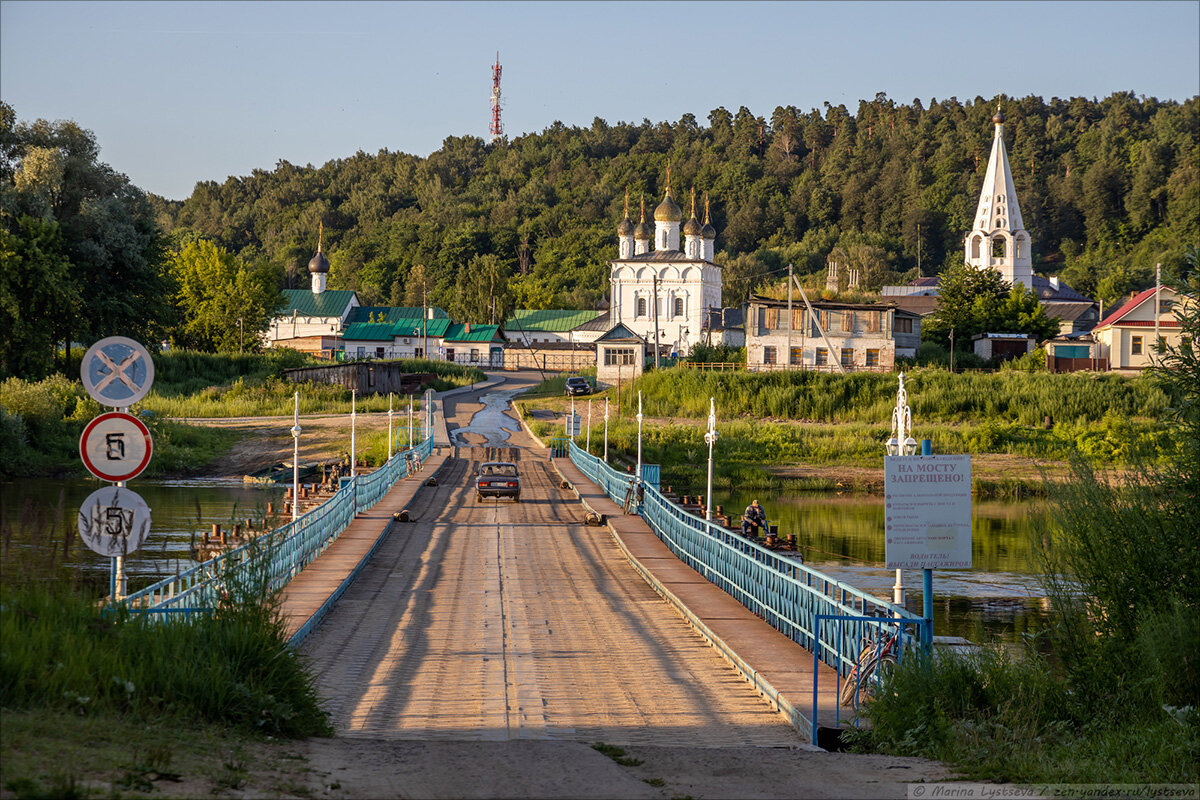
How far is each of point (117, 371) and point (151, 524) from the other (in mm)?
8311

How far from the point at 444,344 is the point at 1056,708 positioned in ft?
353

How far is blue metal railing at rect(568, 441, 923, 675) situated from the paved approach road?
1087 mm

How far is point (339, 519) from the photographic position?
27078mm

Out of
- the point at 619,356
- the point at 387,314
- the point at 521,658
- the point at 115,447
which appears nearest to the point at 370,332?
the point at 387,314

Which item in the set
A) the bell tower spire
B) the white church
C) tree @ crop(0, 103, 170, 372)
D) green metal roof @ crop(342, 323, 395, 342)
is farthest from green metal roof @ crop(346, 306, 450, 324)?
tree @ crop(0, 103, 170, 372)

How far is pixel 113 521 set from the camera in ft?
33.0

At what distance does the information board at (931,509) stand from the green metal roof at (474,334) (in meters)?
105

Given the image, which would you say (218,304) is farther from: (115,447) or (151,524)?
(115,447)

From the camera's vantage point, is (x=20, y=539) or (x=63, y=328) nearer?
(x=20, y=539)

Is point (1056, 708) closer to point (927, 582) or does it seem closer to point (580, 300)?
point (927, 582)

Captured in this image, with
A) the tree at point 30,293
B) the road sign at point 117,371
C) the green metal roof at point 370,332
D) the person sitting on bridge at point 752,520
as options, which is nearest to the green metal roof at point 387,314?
the green metal roof at point 370,332

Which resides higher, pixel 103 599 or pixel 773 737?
pixel 103 599

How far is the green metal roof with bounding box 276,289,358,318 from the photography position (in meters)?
126

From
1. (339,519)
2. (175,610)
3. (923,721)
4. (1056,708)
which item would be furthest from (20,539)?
(339,519)
